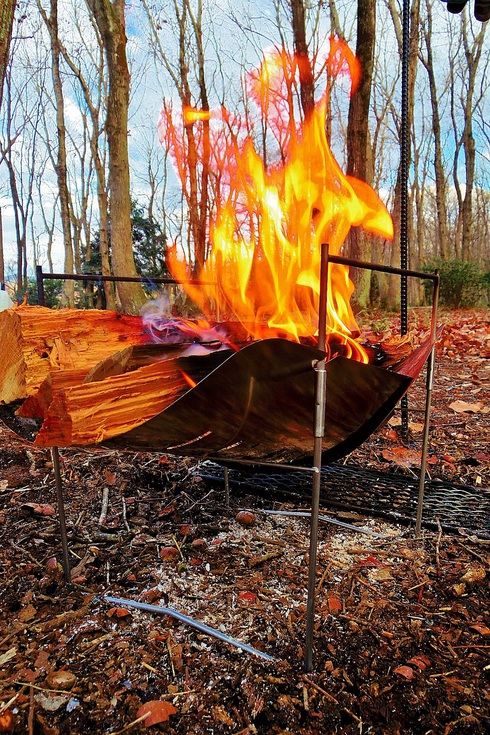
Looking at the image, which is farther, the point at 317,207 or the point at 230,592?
the point at 317,207

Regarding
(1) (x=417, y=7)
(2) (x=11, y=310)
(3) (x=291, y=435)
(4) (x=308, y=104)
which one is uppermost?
(1) (x=417, y=7)

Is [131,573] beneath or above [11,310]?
beneath

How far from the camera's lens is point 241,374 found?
1229mm

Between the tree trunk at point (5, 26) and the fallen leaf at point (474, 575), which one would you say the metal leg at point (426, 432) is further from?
the tree trunk at point (5, 26)

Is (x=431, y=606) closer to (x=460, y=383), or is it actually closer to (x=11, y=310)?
(x=11, y=310)

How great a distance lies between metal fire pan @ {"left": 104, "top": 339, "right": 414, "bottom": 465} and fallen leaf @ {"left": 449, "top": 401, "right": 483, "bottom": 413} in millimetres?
2794

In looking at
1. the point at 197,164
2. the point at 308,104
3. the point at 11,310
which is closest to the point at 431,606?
the point at 11,310

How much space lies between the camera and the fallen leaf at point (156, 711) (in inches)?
45.7

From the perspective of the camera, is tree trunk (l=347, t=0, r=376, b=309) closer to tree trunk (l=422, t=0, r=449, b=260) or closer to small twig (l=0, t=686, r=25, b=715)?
small twig (l=0, t=686, r=25, b=715)

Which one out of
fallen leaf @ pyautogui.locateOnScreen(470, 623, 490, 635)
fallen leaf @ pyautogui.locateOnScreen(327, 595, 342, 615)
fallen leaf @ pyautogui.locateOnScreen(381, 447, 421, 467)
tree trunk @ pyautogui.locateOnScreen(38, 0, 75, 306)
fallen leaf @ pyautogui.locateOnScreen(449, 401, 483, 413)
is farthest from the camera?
tree trunk @ pyautogui.locateOnScreen(38, 0, 75, 306)

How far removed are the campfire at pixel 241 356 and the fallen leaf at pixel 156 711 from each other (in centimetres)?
67

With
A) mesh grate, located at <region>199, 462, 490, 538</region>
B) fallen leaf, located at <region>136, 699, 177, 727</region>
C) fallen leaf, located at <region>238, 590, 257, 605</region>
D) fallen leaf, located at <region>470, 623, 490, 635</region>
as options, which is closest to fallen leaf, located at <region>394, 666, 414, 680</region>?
fallen leaf, located at <region>470, 623, 490, 635</region>

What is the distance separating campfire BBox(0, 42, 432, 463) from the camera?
4.09 feet

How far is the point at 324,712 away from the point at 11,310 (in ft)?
5.28
